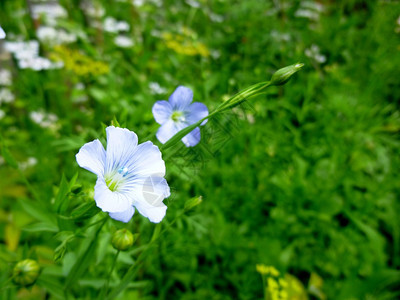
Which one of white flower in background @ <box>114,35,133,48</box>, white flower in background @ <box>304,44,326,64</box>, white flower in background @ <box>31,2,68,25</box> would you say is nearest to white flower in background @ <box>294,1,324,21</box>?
white flower in background @ <box>304,44,326,64</box>

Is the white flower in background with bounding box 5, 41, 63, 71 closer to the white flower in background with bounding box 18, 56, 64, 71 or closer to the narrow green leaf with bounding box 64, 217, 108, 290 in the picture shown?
the white flower in background with bounding box 18, 56, 64, 71

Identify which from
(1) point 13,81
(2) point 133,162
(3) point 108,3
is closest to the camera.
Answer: (2) point 133,162

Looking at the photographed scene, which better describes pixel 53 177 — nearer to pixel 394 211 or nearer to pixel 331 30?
pixel 394 211

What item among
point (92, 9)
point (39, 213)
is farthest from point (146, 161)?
point (92, 9)

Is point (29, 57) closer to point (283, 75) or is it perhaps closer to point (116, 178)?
point (116, 178)

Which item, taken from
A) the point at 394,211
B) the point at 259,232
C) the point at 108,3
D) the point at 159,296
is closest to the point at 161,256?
the point at 159,296

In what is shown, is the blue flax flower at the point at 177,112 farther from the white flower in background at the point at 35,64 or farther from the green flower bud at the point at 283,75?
the white flower in background at the point at 35,64
